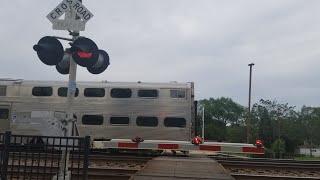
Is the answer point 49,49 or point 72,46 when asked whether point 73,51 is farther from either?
point 49,49

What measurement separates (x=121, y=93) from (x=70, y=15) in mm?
13131

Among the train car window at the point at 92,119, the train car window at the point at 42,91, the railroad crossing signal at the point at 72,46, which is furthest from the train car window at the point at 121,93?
the railroad crossing signal at the point at 72,46

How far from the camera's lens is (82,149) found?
8.82 m

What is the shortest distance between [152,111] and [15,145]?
13988 millimetres

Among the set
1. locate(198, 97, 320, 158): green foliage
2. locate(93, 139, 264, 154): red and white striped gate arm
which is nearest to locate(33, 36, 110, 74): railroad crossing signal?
locate(93, 139, 264, 154): red and white striped gate arm

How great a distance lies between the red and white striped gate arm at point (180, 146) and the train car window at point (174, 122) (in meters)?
1.71

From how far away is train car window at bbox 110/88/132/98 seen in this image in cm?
2286

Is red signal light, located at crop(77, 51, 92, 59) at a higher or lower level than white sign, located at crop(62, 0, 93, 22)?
lower

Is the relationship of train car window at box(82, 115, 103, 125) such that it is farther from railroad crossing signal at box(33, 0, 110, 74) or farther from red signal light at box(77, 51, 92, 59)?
red signal light at box(77, 51, 92, 59)

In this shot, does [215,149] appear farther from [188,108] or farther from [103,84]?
[103,84]

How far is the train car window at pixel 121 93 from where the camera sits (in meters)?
22.9

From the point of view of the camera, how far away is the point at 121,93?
22.9m

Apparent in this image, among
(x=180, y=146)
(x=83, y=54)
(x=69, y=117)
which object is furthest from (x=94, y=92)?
(x=83, y=54)

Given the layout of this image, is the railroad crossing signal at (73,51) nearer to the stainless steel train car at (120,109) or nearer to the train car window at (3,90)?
the stainless steel train car at (120,109)
